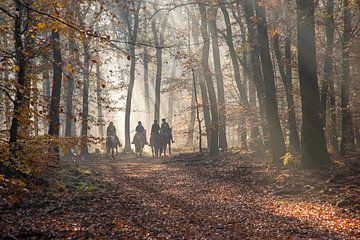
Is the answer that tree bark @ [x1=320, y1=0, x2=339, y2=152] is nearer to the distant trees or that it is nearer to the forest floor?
the distant trees

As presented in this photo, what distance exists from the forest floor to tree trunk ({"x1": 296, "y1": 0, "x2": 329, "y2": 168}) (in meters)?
0.61

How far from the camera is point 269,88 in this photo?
16469 mm

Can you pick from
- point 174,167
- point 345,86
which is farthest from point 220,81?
point 345,86

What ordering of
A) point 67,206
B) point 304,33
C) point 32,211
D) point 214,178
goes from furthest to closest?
point 214,178 → point 304,33 → point 67,206 → point 32,211

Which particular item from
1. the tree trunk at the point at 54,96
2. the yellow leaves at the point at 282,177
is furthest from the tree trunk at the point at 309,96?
the tree trunk at the point at 54,96

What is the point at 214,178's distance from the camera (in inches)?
635

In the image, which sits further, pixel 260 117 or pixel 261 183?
pixel 260 117

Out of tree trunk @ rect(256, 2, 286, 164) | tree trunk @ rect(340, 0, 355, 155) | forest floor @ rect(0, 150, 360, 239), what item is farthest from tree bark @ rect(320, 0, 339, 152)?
forest floor @ rect(0, 150, 360, 239)

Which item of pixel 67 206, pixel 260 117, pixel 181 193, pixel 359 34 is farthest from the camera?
pixel 260 117

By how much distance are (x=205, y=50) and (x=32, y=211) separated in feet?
59.0

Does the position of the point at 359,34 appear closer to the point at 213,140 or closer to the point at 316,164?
the point at 316,164

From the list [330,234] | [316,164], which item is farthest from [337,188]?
[330,234]

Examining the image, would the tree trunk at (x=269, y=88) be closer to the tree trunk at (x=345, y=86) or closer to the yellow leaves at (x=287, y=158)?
the yellow leaves at (x=287, y=158)

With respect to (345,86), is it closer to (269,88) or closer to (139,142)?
(269,88)
